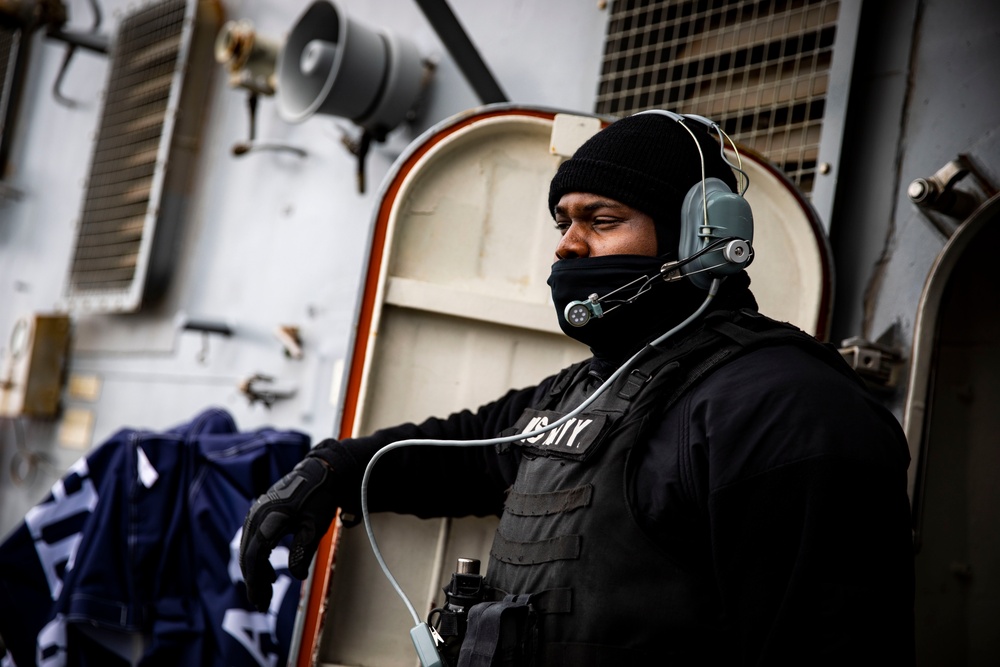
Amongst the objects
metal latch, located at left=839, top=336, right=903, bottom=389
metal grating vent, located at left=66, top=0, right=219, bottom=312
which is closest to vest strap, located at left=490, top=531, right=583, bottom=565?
metal latch, located at left=839, top=336, right=903, bottom=389

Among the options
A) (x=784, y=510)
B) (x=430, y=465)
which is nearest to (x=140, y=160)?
(x=430, y=465)

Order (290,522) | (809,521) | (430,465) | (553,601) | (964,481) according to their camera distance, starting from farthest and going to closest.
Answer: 1. (964,481)
2. (430,465)
3. (290,522)
4. (553,601)
5. (809,521)

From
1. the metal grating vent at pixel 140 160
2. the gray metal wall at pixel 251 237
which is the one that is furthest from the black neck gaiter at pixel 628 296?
the metal grating vent at pixel 140 160

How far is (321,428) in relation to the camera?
3.56 metres

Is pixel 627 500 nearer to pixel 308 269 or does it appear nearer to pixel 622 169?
pixel 622 169

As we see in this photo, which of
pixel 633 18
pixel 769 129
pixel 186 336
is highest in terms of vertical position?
pixel 633 18

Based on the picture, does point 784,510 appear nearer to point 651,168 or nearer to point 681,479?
point 681,479

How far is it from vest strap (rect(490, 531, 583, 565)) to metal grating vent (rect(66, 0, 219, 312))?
346 cm

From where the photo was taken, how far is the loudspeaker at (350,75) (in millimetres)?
3357

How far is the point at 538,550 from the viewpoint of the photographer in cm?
152

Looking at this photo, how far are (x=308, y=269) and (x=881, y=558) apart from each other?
300 centimetres

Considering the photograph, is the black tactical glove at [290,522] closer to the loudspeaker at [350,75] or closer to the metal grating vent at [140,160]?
the loudspeaker at [350,75]

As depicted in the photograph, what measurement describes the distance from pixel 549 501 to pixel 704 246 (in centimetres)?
48

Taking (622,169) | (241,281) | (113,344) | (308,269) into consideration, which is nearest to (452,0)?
(308,269)
